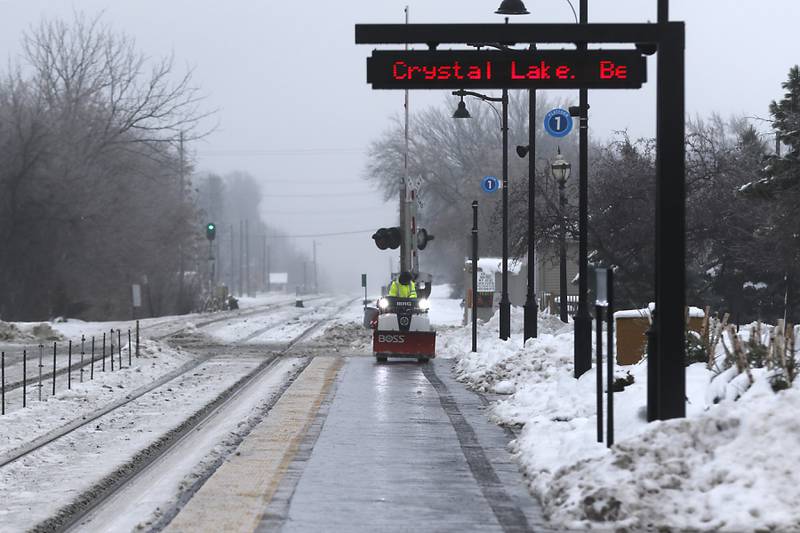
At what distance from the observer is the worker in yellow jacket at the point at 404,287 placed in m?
30.7

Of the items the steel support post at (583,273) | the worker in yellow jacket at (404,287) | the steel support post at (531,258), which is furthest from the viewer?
the worker in yellow jacket at (404,287)

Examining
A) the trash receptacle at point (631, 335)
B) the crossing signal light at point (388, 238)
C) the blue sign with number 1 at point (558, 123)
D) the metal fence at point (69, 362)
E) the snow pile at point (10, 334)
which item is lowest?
the metal fence at point (69, 362)

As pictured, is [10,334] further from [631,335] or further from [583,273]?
[631,335]

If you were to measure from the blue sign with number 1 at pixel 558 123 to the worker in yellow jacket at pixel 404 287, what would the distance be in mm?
4765

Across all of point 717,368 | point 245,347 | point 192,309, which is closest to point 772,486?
point 717,368

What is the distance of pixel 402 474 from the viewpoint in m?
12.9

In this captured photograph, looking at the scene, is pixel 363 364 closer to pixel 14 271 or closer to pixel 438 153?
pixel 14 271

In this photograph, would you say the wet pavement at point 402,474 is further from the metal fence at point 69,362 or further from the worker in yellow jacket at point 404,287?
the worker in yellow jacket at point 404,287

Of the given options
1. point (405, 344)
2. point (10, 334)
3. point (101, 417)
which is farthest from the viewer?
Result: point (10, 334)

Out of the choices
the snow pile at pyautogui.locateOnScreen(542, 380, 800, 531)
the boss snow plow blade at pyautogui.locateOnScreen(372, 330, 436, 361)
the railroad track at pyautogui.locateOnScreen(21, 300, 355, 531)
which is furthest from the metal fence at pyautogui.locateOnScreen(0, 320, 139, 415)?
the snow pile at pyautogui.locateOnScreen(542, 380, 800, 531)

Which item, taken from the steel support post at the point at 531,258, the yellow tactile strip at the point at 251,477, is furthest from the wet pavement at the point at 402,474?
the steel support post at the point at 531,258

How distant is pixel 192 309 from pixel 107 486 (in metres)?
65.9

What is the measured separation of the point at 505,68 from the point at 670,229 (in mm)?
2612

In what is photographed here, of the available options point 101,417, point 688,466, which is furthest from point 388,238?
point 688,466
